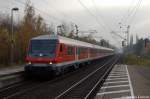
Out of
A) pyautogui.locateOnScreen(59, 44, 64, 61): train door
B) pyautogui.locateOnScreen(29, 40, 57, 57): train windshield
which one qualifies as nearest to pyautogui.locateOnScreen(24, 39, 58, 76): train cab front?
pyautogui.locateOnScreen(29, 40, 57, 57): train windshield

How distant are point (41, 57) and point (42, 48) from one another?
1034 mm

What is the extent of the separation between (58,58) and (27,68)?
232 centimetres

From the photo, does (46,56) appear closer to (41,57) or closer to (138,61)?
(41,57)

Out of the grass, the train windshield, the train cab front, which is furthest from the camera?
the grass

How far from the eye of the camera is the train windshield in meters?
25.3

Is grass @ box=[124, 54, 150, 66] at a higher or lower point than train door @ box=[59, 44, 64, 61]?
lower

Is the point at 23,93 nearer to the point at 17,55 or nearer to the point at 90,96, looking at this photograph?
the point at 90,96

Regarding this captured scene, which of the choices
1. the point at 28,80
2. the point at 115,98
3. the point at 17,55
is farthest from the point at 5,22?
the point at 115,98

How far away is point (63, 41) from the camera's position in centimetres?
2788

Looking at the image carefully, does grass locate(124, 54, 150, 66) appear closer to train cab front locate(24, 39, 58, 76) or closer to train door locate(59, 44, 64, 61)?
train door locate(59, 44, 64, 61)

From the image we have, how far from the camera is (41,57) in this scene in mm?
25016

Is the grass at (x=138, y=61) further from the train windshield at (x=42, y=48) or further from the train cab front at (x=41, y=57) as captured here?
the train cab front at (x=41, y=57)

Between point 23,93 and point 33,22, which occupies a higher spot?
point 33,22

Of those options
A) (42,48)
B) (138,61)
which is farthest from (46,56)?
(138,61)
